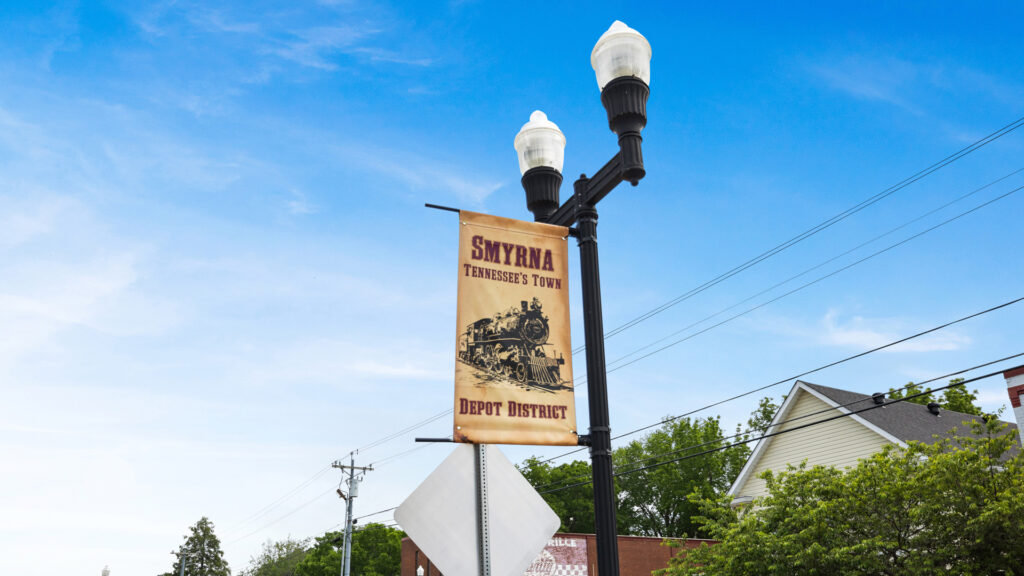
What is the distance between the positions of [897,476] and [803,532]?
188cm

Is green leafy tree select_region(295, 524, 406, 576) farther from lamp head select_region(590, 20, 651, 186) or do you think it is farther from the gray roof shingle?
lamp head select_region(590, 20, 651, 186)

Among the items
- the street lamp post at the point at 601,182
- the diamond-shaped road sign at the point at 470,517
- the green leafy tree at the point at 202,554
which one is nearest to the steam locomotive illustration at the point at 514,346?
the street lamp post at the point at 601,182

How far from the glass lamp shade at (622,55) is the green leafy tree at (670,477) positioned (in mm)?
51505

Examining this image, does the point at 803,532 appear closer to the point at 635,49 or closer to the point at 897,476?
the point at 897,476

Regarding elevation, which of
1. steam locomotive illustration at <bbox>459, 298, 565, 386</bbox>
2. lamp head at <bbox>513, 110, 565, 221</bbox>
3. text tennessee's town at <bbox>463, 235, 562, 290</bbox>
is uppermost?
lamp head at <bbox>513, 110, 565, 221</bbox>

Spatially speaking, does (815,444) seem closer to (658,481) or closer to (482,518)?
(482,518)

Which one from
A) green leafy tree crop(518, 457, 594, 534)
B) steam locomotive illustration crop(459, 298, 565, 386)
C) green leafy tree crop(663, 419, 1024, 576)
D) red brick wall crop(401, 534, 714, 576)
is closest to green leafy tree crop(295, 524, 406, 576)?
green leafy tree crop(518, 457, 594, 534)

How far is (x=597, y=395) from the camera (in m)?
5.43

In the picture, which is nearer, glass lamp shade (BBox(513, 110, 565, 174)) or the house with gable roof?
glass lamp shade (BBox(513, 110, 565, 174))

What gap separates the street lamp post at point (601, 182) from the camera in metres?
5.30

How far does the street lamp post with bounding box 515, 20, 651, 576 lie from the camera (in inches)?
209

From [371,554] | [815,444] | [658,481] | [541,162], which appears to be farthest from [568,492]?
[541,162]

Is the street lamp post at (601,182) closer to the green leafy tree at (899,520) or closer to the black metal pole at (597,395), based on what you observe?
the black metal pole at (597,395)

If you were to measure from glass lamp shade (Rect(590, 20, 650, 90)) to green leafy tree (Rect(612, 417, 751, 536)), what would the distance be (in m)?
51.5
